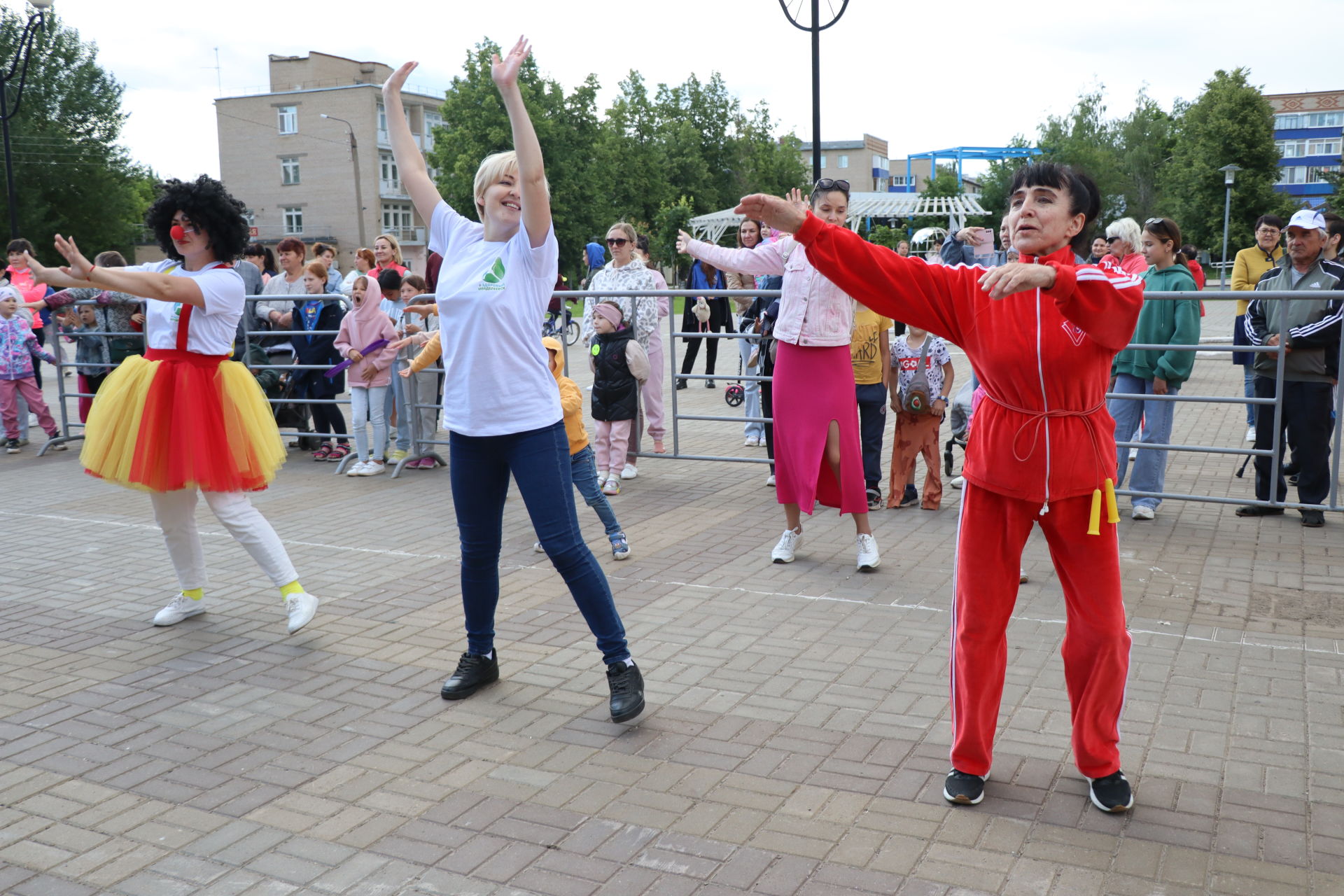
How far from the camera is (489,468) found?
429 cm

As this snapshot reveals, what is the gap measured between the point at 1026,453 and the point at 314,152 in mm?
76101

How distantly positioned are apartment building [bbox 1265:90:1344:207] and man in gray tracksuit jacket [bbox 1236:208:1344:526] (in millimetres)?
106016

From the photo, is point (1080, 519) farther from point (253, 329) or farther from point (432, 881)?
point (253, 329)

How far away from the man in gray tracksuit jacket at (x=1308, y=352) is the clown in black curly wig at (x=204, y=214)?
20.5 ft

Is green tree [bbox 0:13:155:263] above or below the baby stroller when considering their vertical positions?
above

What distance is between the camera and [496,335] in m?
4.11

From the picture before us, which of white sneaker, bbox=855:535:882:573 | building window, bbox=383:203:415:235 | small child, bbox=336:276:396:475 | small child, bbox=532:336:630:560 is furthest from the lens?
building window, bbox=383:203:415:235

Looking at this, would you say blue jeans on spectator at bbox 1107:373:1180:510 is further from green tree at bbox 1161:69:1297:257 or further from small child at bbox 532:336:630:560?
green tree at bbox 1161:69:1297:257

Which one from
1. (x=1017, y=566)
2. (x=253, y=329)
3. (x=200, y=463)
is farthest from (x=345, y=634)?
(x=253, y=329)

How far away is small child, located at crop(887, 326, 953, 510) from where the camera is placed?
784 cm

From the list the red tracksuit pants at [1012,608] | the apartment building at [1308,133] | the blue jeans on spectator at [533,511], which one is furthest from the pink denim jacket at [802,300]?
the apartment building at [1308,133]

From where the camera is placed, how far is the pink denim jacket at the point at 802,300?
6.21m

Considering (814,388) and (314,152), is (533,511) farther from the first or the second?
(314,152)

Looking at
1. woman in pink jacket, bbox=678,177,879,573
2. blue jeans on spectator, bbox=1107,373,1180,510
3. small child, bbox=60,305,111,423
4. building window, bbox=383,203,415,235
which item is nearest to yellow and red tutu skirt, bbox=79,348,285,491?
woman in pink jacket, bbox=678,177,879,573
